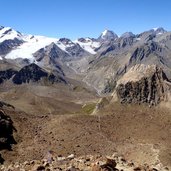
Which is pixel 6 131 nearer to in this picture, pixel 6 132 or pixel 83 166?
pixel 6 132

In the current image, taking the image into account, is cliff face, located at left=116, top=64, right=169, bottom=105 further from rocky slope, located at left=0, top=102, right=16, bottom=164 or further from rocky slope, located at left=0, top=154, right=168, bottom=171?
rocky slope, located at left=0, top=154, right=168, bottom=171

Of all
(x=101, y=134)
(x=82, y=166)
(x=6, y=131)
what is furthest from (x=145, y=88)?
(x=82, y=166)

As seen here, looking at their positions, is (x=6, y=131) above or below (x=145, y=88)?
below

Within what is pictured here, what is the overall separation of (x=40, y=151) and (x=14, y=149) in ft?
12.4

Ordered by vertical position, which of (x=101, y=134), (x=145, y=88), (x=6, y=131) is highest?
(x=145, y=88)

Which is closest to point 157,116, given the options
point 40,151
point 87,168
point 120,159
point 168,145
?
point 168,145

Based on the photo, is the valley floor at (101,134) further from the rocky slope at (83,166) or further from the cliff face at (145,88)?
the rocky slope at (83,166)

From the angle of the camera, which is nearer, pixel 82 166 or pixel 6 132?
pixel 82 166

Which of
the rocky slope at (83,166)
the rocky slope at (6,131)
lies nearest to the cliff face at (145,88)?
the rocky slope at (6,131)

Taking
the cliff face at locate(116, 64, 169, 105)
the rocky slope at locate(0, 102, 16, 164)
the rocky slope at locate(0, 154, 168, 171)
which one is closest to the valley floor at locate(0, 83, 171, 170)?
the rocky slope at locate(0, 102, 16, 164)

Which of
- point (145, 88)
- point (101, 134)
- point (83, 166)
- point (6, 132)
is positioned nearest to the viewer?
point (83, 166)

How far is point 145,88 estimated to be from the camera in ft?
283

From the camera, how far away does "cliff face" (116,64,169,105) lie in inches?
3327

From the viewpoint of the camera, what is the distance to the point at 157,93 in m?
85.0
